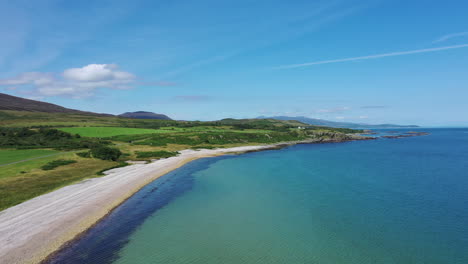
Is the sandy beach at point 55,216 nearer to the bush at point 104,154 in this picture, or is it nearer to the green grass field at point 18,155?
the bush at point 104,154

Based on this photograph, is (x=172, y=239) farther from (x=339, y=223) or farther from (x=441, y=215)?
(x=441, y=215)

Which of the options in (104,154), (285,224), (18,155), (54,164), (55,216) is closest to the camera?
(55,216)

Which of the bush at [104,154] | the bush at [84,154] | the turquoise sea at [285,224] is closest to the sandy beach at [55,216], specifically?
the turquoise sea at [285,224]

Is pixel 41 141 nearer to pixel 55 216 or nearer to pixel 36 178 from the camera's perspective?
pixel 36 178

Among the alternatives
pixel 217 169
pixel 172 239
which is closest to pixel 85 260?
pixel 172 239

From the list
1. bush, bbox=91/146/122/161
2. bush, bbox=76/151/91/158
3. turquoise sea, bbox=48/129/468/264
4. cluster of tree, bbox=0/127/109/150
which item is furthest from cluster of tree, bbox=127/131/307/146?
turquoise sea, bbox=48/129/468/264

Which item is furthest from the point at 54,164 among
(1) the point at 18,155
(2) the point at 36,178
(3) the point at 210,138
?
(3) the point at 210,138

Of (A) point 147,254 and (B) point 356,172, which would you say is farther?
(B) point 356,172
